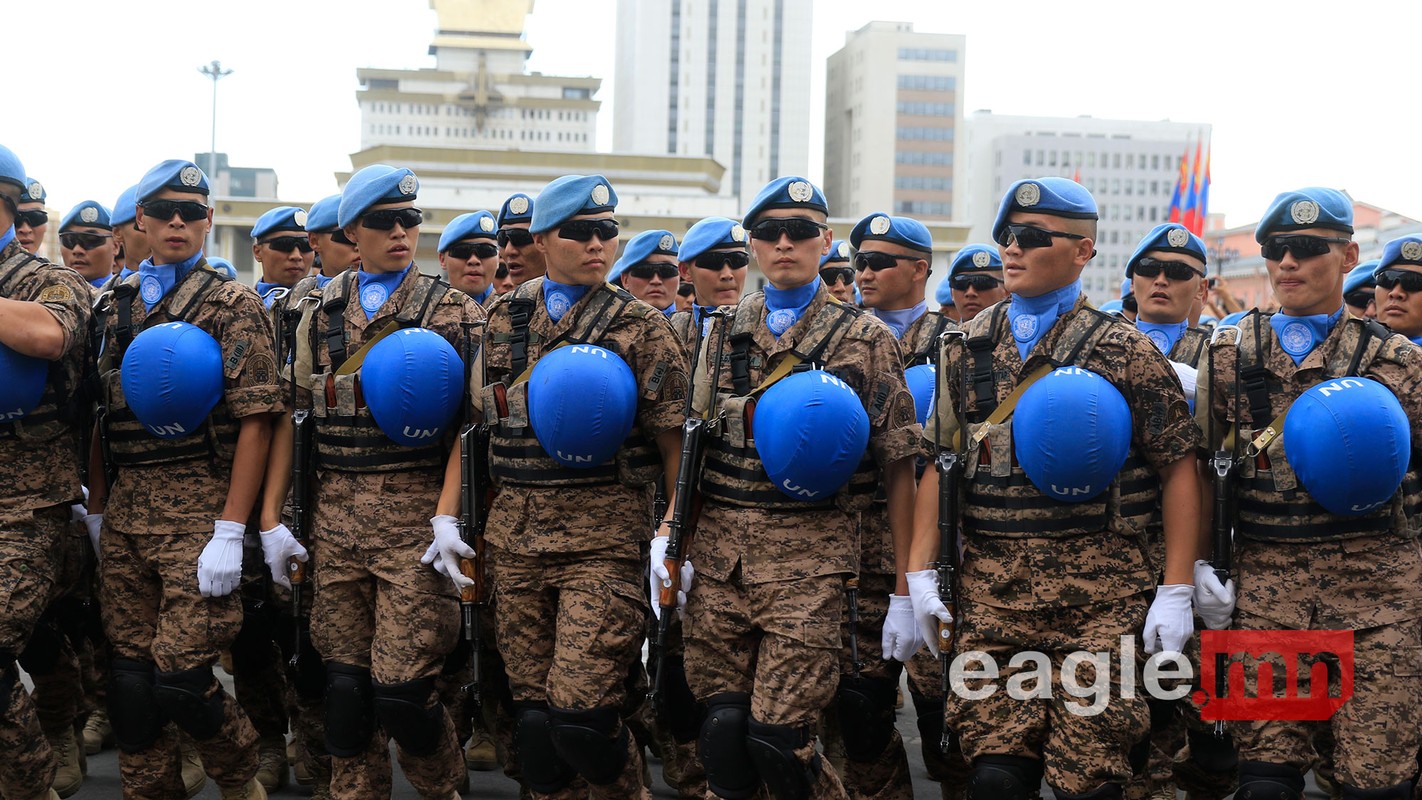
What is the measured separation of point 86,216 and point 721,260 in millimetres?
4189

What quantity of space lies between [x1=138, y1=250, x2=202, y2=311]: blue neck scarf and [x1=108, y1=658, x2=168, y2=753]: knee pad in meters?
1.51

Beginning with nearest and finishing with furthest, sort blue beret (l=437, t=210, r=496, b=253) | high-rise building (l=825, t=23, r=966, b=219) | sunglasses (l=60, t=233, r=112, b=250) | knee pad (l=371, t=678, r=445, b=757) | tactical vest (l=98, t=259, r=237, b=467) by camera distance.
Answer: knee pad (l=371, t=678, r=445, b=757)
tactical vest (l=98, t=259, r=237, b=467)
blue beret (l=437, t=210, r=496, b=253)
sunglasses (l=60, t=233, r=112, b=250)
high-rise building (l=825, t=23, r=966, b=219)

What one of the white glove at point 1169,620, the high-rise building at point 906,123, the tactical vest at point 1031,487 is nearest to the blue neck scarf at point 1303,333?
the tactical vest at point 1031,487

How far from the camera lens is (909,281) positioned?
689cm

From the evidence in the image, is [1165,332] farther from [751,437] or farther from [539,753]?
[539,753]

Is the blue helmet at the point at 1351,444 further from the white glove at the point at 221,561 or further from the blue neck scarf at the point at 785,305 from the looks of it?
the white glove at the point at 221,561

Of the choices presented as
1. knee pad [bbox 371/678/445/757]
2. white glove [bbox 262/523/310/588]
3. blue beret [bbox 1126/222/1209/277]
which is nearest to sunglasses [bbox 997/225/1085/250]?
blue beret [bbox 1126/222/1209/277]

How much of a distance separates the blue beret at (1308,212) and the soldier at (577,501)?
2198 mm

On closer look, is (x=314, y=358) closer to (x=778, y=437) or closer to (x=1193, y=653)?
(x=778, y=437)

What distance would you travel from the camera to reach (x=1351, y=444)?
4301 mm

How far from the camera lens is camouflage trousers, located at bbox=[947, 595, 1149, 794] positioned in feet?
13.6

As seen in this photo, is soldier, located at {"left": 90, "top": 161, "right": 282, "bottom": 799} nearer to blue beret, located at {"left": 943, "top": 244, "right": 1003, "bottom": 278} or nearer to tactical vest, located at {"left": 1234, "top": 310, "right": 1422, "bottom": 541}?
tactical vest, located at {"left": 1234, "top": 310, "right": 1422, "bottom": 541}

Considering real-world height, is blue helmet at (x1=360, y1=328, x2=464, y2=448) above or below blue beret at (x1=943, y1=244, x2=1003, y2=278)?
below

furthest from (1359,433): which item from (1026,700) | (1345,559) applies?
(1026,700)
